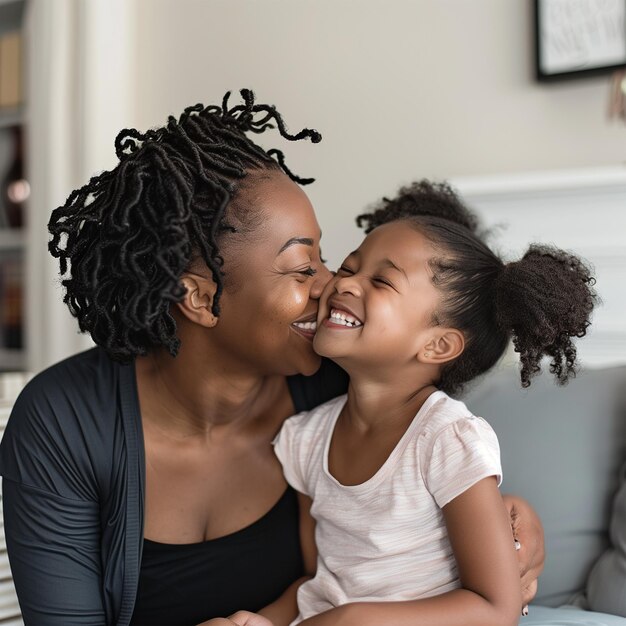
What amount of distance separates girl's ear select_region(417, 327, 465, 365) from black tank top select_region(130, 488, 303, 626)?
0.39 m

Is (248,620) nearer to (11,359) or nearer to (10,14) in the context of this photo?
(11,359)

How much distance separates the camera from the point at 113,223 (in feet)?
Answer: 3.91

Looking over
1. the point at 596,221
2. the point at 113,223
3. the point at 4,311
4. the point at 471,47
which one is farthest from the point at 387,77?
the point at 4,311

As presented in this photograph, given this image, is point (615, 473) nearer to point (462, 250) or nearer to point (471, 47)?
point (462, 250)

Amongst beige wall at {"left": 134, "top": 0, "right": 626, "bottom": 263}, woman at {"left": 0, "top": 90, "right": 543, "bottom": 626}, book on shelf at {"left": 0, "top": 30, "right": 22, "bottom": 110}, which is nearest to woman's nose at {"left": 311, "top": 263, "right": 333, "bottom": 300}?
woman at {"left": 0, "top": 90, "right": 543, "bottom": 626}

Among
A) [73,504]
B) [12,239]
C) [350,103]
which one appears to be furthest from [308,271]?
[12,239]

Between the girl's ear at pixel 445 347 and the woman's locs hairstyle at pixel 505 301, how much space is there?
1 centimetres

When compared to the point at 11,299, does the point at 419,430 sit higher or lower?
lower

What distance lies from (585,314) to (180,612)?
79 cm

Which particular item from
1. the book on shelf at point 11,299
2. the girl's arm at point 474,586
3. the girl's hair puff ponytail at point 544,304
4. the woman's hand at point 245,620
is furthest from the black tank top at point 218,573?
the book on shelf at point 11,299

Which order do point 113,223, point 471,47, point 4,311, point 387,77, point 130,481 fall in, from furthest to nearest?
point 4,311
point 387,77
point 471,47
point 130,481
point 113,223

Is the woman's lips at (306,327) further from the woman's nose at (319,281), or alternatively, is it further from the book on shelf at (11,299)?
the book on shelf at (11,299)

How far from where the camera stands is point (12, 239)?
3301 millimetres

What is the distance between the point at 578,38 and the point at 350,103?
652 millimetres
